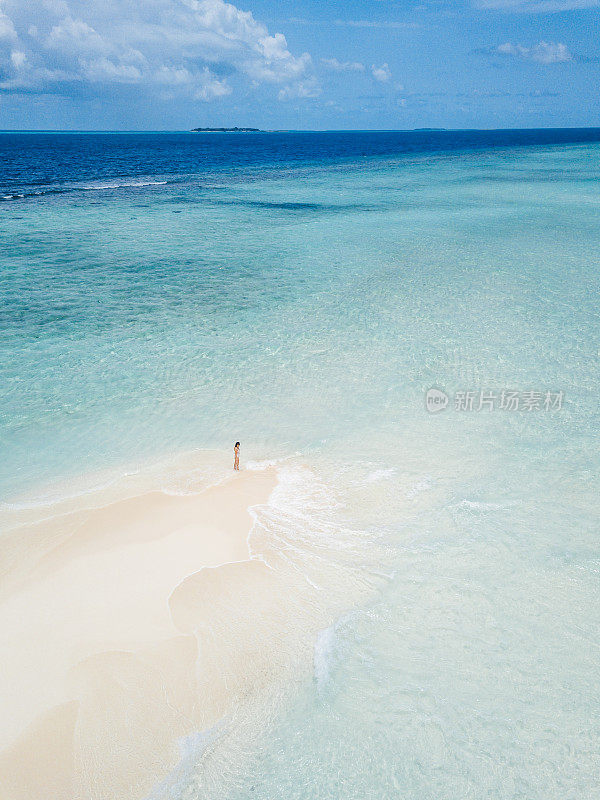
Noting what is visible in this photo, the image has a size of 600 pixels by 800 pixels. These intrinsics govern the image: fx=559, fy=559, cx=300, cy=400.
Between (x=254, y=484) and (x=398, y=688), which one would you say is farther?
(x=254, y=484)

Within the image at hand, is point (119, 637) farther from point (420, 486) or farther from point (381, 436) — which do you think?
point (381, 436)

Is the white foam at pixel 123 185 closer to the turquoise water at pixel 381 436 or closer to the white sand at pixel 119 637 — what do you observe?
the turquoise water at pixel 381 436

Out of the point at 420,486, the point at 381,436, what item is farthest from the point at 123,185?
the point at 420,486

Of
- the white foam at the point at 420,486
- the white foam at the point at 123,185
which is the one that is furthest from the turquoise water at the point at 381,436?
the white foam at the point at 123,185

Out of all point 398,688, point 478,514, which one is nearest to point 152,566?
point 398,688

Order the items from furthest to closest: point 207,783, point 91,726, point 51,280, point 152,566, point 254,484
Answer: point 51,280, point 254,484, point 152,566, point 91,726, point 207,783

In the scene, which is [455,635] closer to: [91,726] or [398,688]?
[398,688]
